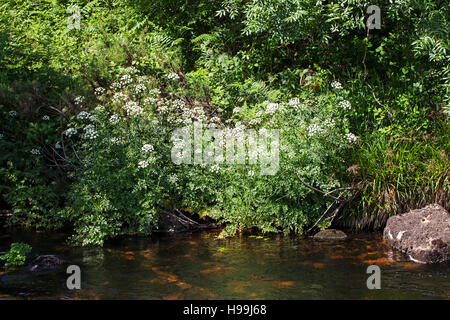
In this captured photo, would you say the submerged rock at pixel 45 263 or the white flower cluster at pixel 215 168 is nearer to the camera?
the submerged rock at pixel 45 263

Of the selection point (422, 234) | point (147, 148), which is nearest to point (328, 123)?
point (422, 234)

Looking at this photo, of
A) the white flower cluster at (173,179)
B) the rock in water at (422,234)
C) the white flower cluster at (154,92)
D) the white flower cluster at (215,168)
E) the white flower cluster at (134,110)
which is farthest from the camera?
the white flower cluster at (154,92)

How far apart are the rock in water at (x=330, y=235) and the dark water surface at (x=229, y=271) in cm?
17

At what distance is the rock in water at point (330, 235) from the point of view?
8.16 meters

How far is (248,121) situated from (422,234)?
3524 millimetres

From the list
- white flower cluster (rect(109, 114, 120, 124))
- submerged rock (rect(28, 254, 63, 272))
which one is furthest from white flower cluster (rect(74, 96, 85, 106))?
submerged rock (rect(28, 254, 63, 272))

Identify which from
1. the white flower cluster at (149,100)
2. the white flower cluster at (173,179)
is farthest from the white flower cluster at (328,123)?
the white flower cluster at (149,100)

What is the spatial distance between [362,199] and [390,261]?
1427 mm

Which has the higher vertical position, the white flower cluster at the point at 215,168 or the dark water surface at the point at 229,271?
the white flower cluster at the point at 215,168

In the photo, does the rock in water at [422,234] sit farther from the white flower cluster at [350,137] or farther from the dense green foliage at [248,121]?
the white flower cluster at [350,137]

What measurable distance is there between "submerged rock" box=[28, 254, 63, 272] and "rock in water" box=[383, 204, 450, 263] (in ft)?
15.7

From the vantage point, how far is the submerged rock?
683cm

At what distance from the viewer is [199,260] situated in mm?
7242
